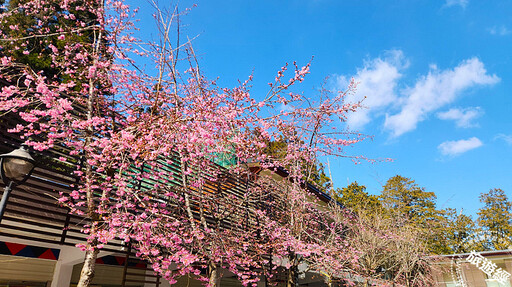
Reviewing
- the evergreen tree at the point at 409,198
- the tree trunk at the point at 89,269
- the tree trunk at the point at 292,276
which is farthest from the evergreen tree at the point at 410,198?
the tree trunk at the point at 89,269

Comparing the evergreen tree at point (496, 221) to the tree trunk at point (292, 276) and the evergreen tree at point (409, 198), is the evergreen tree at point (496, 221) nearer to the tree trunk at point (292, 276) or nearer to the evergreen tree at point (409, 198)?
the evergreen tree at point (409, 198)

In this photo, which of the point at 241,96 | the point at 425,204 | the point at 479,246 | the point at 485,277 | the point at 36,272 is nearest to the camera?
the point at 241,96

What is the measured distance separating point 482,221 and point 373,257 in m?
28.4

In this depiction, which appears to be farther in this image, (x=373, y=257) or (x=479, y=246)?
(x=479, y=246)

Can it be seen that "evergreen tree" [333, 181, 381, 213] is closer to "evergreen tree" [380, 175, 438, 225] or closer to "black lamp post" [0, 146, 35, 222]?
"evergreen tree" [380, 175, 438, 225]

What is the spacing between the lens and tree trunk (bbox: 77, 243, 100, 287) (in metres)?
5.04

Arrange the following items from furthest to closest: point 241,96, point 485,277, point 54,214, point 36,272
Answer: point 485,277 < point 36,272 < point 241,96 < point 54,214

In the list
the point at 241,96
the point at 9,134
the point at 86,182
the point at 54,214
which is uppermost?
the point at 241,96

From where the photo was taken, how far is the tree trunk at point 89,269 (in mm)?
5039

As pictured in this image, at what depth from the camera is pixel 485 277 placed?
23.9 m

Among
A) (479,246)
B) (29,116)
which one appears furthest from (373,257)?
(479,246)

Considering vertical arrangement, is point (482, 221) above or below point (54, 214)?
above

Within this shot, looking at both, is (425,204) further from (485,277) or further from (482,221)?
(485,277)

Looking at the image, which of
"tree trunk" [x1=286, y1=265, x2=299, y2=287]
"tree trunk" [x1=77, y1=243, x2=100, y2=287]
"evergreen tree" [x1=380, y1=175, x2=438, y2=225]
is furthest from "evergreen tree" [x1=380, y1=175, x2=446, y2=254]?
"tree trunk" [x1=77, y1=243, x2=100, y2=287]
